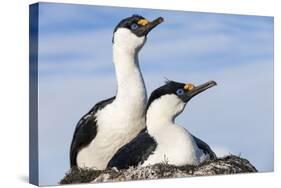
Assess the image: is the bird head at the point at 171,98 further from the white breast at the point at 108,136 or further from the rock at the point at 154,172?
the rock at the point at 154,172

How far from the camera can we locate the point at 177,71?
24.6 feet

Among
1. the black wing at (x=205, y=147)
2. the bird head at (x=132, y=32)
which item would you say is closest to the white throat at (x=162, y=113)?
the black wing at (x=205, y=147)

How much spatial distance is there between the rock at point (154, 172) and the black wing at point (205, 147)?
0.19 ft

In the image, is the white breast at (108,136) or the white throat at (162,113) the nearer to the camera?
the white breast at (108,136)

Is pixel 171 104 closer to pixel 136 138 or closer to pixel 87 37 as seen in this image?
pixel 136 138

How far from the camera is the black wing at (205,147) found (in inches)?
295

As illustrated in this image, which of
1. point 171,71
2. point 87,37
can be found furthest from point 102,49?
point 171,71

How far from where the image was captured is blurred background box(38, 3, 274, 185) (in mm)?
6875

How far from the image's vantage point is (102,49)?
23.4 feet

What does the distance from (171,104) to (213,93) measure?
57 cm

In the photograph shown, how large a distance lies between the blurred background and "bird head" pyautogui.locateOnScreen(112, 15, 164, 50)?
57 mm

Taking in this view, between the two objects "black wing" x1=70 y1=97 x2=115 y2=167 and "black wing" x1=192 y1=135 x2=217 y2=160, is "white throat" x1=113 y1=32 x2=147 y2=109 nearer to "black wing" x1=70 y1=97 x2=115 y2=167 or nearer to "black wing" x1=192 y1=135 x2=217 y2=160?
"black wing" x1=70 y1=97 x2=115 y2=167

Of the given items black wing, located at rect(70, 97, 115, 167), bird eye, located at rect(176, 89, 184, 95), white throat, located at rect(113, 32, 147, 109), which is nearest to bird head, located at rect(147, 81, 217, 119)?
bird eye, located at rect(176, 89, 184, 95)

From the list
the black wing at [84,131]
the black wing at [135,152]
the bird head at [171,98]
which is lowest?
the black wing at [135,152]
